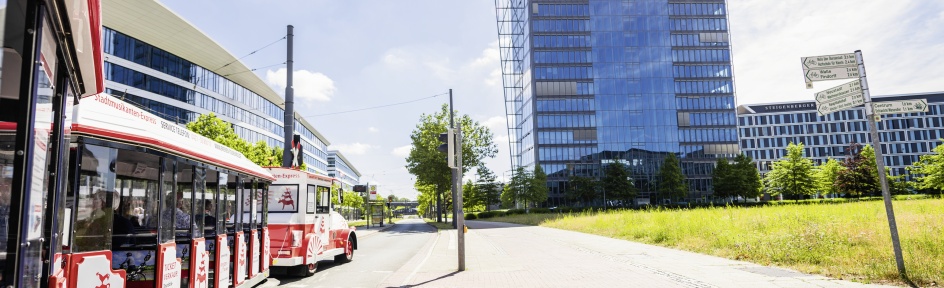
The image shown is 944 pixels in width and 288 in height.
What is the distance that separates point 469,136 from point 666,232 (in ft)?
89.2

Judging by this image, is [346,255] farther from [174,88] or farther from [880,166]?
[174,88]

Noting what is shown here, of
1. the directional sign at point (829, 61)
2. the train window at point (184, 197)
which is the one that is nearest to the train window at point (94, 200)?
the train window at point (184, 197)

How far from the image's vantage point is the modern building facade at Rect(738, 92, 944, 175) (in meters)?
99.1

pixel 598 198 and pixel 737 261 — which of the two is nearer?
pixel 737 261

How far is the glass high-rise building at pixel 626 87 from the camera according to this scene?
250 ft

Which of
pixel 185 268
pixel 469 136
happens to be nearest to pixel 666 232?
pixel 185 268

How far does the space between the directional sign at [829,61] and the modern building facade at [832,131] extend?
10593 cm

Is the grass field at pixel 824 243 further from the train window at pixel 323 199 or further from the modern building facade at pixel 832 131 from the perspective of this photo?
the modern building facade at pixel 832 131

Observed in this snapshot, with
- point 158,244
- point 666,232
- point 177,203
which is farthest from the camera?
point 666,232

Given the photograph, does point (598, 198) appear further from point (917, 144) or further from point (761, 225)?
point (917, 144)

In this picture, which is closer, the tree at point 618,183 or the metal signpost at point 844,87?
the metal signpost at point 844,87

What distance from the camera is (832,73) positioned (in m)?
8.77

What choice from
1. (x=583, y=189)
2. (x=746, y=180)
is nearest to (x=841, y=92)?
(x=583, y=189)

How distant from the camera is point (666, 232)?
54.6ft
